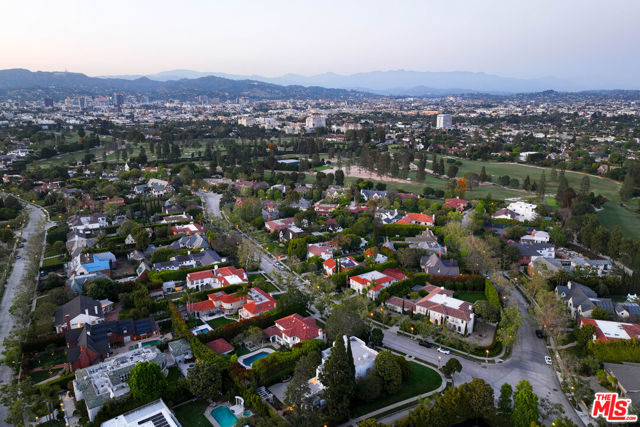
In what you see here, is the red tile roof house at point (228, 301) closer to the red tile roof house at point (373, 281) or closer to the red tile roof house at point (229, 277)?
the red tile roof house at point (229, 277)

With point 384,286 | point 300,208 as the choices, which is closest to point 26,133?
point 300,208

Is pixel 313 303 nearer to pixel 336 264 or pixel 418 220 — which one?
pixel 336 264

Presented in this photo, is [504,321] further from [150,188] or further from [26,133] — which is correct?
[26,133]

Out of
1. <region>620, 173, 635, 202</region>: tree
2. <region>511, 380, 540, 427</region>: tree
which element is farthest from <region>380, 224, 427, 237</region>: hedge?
<region>620, 173, 635, 202</region>: tree

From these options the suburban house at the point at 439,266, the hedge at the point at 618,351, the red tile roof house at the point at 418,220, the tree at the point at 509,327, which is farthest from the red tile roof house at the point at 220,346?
the red tile roof house at the point at 418,220

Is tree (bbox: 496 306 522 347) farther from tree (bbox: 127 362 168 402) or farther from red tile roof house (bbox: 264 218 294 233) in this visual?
red tile roof house (bbox: 264 218 294 233)
